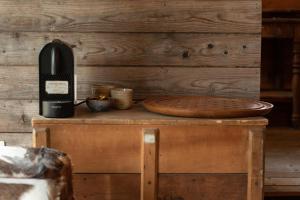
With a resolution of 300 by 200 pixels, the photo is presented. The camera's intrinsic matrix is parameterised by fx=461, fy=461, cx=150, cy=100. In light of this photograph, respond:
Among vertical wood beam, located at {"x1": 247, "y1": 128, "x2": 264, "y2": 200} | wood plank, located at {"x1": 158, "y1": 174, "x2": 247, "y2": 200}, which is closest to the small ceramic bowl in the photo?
wood plank, located at {"x1": 158, "y1": 174, "x2": 247, "y2": 200}

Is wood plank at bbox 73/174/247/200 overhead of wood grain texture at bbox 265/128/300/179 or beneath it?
overhead

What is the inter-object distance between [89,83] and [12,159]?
0.87 metres

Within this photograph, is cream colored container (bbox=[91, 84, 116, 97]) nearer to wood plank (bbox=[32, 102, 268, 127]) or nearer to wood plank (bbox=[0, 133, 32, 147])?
wood plank (bbox=[32, 102, 268, 127])

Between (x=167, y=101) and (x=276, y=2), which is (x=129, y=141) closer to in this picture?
(x=167, y=101)

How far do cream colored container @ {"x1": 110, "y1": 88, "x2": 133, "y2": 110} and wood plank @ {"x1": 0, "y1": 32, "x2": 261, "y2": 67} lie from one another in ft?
0.67

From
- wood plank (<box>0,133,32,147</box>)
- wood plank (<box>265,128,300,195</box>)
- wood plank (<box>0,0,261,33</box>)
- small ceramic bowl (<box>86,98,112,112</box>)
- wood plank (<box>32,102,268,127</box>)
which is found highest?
wood plank (<box>0,0,261,33</box>)

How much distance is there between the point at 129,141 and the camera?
5.27 ft

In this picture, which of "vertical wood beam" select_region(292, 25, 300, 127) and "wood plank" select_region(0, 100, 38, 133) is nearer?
"wood plank" select_region(0, 100, 38, 133)

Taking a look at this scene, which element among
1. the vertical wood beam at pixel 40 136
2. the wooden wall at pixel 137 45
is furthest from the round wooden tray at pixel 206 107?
the vertical wood beam at pixel 40 136

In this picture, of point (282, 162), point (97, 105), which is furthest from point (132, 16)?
point (282, 162)

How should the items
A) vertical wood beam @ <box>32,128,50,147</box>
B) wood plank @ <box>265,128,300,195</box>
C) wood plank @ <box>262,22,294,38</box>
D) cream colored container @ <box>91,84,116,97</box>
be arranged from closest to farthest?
vertical wood beam @ <box>32,128,50,147</box> < cream colored container @ <box>91,84,116,97</box> < wood plank @ <box>265,128,300,195</box> < wood plank @ <box>262,22,294,38</box>

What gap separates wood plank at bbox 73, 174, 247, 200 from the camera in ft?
5.33

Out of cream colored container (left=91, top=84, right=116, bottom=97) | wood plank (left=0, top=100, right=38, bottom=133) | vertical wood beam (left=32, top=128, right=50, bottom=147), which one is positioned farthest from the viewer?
wood plank (left=0, top=100, right=38, bottom=133)

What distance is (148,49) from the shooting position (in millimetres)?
1957
